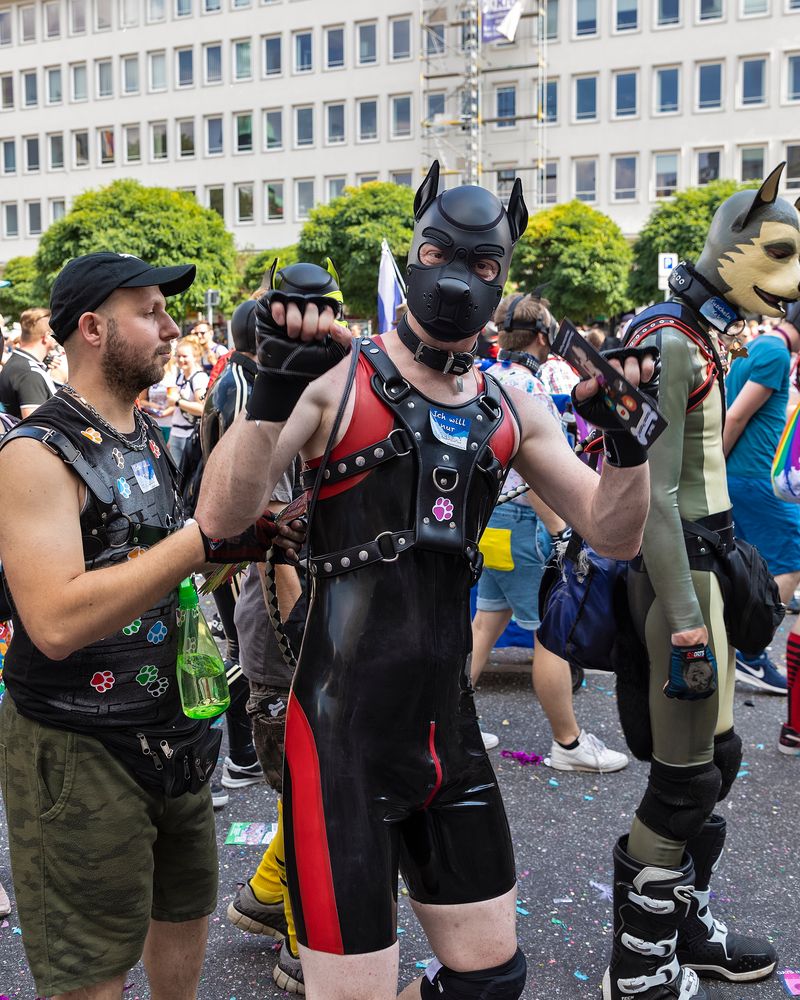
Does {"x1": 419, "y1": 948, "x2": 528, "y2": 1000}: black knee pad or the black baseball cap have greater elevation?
the black baseball cap

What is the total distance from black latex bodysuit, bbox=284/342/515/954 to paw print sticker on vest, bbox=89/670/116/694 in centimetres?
42

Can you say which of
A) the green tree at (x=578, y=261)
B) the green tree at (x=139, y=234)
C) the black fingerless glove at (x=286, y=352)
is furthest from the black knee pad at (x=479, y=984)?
the green tree at (x=139, y=234)

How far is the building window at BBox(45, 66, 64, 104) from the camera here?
5725cm

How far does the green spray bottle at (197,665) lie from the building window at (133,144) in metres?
57.5

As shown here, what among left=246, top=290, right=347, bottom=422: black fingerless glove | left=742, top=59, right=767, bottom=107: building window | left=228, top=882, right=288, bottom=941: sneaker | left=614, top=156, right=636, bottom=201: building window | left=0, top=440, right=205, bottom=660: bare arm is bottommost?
left=228, top=882, right=288, bottom=941: sneaker

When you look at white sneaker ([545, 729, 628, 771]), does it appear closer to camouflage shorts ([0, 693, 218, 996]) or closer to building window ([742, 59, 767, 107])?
camouflage shorts ([0, 693, 218, 996])

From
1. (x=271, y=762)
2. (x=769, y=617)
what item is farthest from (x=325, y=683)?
(x=769, y=617)

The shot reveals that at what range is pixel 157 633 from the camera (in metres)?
2.36

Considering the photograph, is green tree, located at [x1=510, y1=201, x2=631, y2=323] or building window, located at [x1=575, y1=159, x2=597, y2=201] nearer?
green tree, located at [x1=510, y1=201, x2=631, y2=323]

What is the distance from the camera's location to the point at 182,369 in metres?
9.52

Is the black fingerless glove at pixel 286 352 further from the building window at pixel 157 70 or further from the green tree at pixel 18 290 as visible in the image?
the building window at pixel 157 70

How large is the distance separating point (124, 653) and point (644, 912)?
168 cm

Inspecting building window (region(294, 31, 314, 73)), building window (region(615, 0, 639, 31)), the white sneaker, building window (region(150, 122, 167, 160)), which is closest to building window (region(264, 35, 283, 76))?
building window (region(294, 31, 314, 73))

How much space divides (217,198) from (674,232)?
90.3 ft
